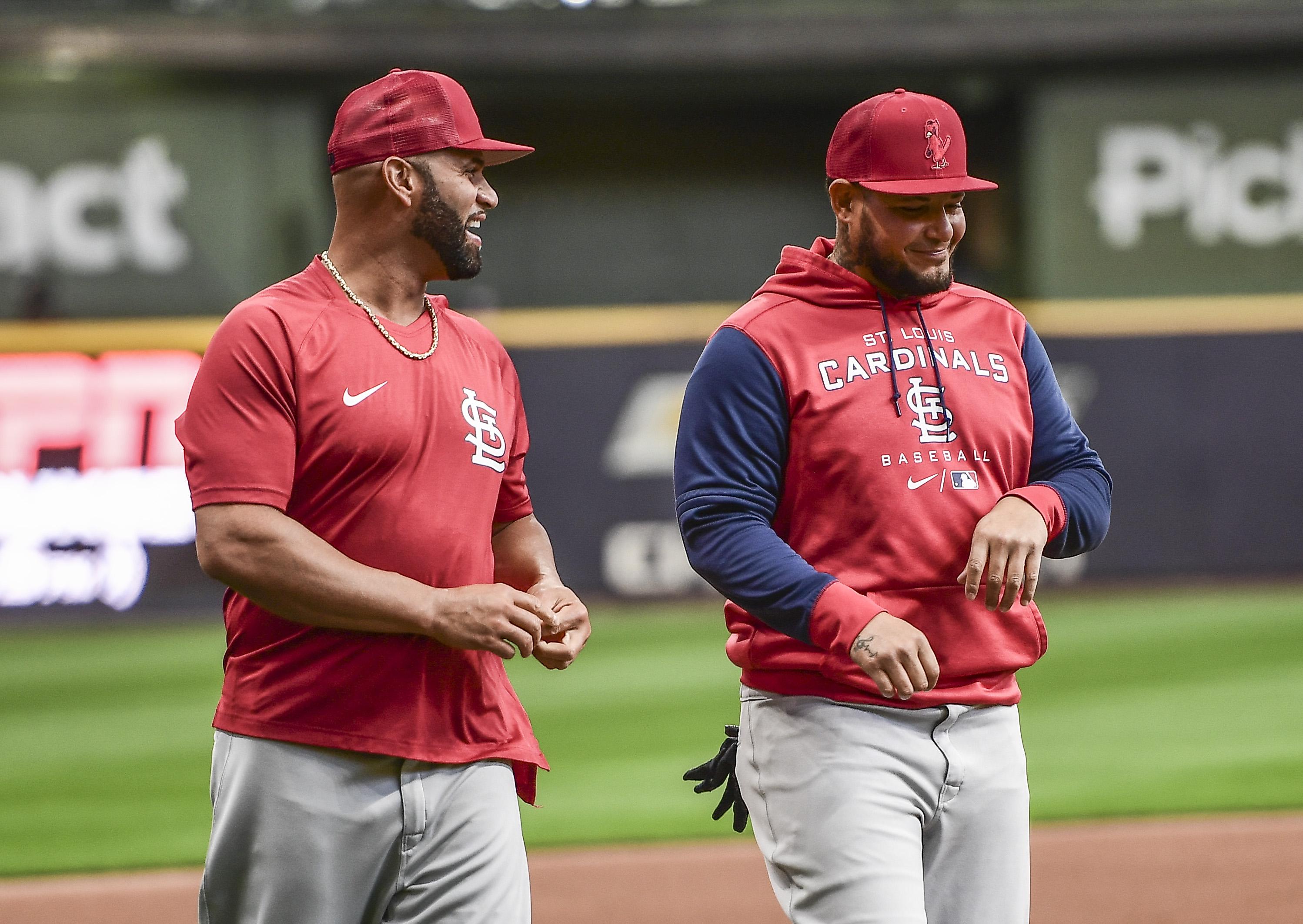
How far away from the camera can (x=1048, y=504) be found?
8.71ft

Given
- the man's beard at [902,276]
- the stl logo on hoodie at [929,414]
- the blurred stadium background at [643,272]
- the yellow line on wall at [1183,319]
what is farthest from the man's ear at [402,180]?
the yellow line on wall at [1183,319]

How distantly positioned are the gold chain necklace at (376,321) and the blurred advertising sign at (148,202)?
10.8m

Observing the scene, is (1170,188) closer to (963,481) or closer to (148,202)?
(148,202)

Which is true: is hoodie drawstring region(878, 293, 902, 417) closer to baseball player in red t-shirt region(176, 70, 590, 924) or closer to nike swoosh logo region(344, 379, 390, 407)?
baseball player in red t-shirt region(176, 70, 590, 924)

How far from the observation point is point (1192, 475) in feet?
38.3

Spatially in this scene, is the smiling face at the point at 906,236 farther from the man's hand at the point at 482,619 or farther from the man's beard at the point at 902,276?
the man's hand at the point at 482,619

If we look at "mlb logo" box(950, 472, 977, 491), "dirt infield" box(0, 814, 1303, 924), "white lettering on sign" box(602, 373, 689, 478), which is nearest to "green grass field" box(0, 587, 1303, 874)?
"dirt infield" box(0, 814, 1303, 924)

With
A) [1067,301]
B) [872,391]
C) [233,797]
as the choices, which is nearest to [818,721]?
[872,391]

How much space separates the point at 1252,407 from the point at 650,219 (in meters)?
5.94

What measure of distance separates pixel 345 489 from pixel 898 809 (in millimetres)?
1040

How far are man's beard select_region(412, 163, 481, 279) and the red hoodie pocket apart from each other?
2.96 ft

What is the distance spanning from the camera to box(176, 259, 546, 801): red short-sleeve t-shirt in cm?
238

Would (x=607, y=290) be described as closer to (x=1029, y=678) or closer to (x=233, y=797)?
(x=1029, y=678)

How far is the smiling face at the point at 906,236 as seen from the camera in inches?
106
